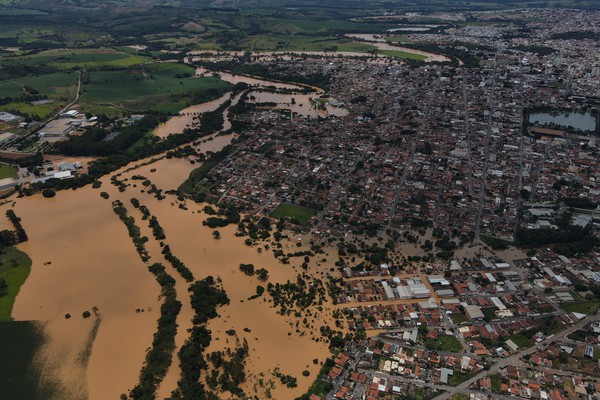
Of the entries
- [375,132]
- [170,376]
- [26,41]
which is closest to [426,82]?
[375,132]

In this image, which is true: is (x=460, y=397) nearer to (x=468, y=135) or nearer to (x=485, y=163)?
(x=485, y=163)

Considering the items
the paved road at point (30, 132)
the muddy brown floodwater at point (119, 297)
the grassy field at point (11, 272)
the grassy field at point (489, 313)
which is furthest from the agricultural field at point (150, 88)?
the grassy field at point (489, 313)

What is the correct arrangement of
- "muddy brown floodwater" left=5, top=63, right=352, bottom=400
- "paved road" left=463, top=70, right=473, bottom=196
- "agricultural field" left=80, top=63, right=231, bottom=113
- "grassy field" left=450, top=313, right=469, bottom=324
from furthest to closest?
"agricultural field" left=80, top=63, right=231, bottom=113, "paved road" left=463, top=70, right=473, bottom=196, "grassy field" left=450, top=313, right=469, bottom=324, "muddy brown floodwater" left=5, top=63, right=352, bottom=400

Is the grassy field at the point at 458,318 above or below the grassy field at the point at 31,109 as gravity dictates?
below

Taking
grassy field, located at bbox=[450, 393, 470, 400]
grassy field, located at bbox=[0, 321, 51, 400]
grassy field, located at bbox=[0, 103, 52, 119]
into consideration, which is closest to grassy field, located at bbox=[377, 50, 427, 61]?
grassy field, located at bbox=[0, 103, 52, 119]

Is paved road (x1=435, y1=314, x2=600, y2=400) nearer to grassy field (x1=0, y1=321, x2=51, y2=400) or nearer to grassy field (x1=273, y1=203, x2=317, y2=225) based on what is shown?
grassy field (x1=273, y1=203, x2=317, y2=225)

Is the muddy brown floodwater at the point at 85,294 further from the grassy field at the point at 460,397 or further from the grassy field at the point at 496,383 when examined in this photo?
the grassy field at the point at 496,383

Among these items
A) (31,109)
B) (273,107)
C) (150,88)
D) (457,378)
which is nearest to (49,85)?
(31,109)
